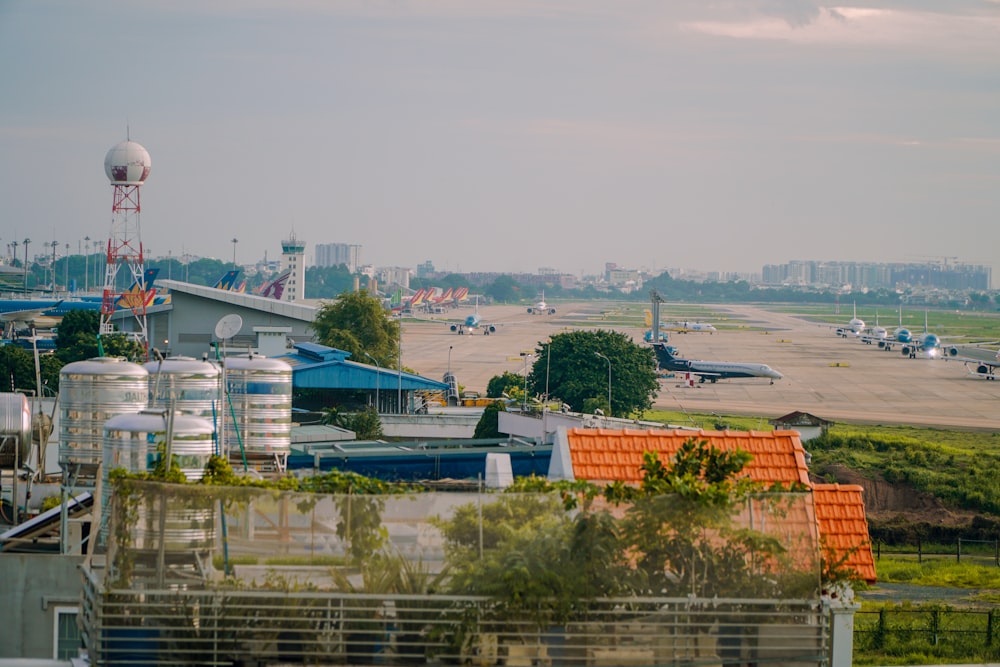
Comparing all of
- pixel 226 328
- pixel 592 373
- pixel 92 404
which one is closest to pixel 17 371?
pixel 592 373

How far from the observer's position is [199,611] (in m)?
11.3

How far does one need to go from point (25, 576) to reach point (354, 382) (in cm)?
4889

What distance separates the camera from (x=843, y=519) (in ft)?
50.6

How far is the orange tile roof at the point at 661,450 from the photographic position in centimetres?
1589

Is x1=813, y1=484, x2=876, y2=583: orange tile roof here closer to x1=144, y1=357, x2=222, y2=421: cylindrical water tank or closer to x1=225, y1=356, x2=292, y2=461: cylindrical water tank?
x1=225, y1=356, x2=292, y2=461: cylindrical water tank

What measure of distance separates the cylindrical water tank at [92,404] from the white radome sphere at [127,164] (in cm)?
8542

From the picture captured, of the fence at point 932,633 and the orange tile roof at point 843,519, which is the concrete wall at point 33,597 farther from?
the fence at point 932,633

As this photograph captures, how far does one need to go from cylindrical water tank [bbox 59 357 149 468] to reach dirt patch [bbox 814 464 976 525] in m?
38.8

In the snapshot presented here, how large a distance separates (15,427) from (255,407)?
151 inches

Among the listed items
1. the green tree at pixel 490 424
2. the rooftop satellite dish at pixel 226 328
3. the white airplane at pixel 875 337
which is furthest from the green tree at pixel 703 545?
the white airplane at pixel 875 337

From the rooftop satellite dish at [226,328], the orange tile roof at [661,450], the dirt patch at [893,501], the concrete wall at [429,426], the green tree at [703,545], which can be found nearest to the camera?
the green tree at [703,545]

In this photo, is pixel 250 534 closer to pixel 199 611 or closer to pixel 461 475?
pixel 199 611

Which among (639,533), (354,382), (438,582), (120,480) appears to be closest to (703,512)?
(639,533)

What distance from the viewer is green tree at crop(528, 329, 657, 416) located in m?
70.8
